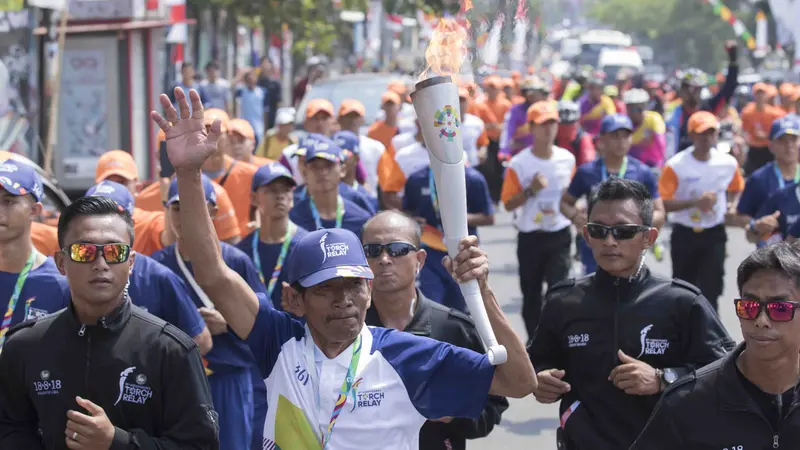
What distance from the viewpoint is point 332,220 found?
868 cm

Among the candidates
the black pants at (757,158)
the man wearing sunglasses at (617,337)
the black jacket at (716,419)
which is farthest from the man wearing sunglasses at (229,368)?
the black pants at (757,158)

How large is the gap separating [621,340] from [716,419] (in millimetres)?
1393

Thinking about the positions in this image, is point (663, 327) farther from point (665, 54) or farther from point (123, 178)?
point (665, 54)

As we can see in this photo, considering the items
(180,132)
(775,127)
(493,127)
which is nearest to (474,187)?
(775,127)

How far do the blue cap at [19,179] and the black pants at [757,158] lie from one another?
49.4ft

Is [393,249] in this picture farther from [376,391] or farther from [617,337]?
[376,391]

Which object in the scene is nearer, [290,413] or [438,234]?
[290,413]

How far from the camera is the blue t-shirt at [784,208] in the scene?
9109 mm

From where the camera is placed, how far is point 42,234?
23.1ft

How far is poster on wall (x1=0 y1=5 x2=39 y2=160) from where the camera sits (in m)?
16.6

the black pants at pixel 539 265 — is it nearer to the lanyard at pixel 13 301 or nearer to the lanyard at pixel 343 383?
the lanyard at pixel 13 301

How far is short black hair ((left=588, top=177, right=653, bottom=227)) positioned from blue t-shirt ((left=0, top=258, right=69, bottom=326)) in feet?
7.18

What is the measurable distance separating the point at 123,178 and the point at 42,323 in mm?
4304

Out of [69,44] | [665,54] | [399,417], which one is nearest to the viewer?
[399,417]
